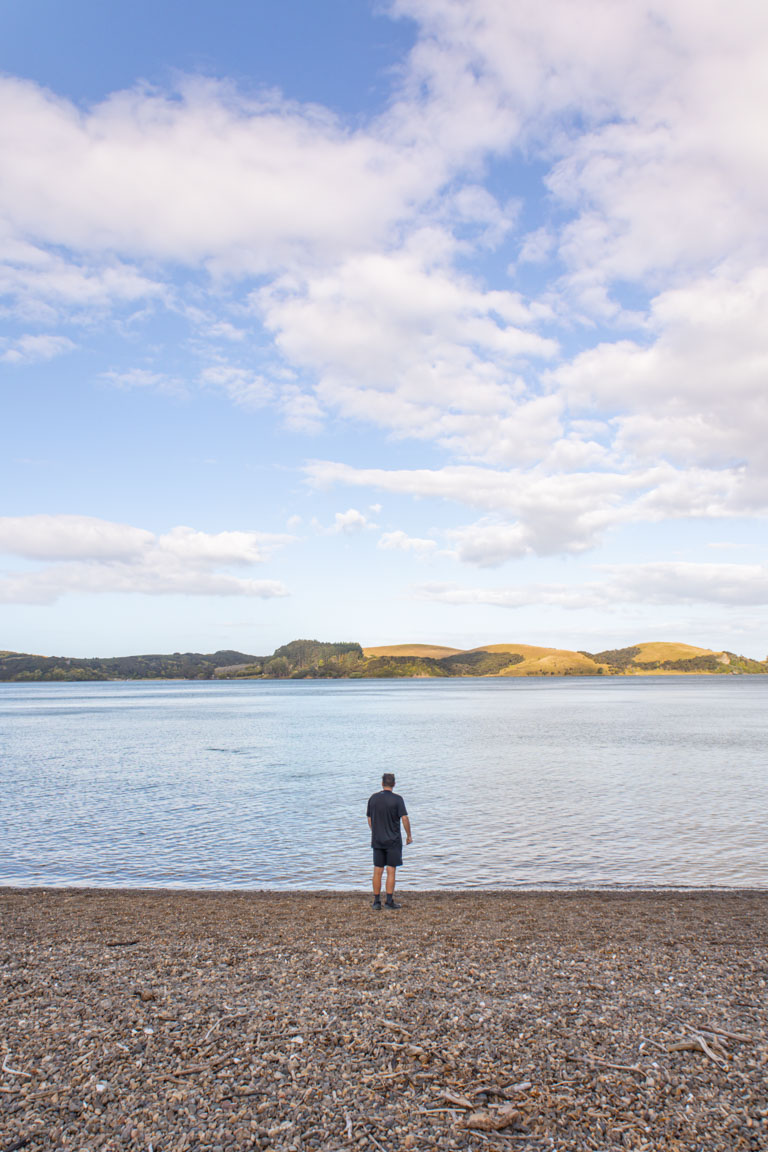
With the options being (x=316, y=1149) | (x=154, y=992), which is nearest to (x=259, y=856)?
(x=154, y=992)

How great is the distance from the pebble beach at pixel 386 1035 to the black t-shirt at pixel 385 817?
Answer: 5.95 feet

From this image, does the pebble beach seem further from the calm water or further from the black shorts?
the calm water

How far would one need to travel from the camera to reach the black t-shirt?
16094 millimetres

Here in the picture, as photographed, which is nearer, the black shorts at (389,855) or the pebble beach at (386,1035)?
the pebble beach at (386,1035)

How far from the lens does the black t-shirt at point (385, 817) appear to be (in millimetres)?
16094

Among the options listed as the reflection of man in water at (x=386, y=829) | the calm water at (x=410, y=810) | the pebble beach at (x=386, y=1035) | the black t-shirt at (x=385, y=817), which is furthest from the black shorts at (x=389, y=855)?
the calm water at (x=410, y=810)

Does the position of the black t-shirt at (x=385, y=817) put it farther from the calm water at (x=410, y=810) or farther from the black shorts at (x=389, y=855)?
the calm water at (x=410, y=810)

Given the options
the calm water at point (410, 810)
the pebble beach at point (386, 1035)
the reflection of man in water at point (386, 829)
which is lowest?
the calm water at point (410, 810)

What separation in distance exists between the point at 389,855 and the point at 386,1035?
7547mm

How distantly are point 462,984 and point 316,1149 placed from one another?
463 cm

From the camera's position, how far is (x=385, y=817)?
634 inches

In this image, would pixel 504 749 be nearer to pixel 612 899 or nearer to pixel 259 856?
pixel 259 856

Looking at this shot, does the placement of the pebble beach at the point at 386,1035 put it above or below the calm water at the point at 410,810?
above

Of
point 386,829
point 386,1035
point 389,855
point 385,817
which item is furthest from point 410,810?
point 386,1035
